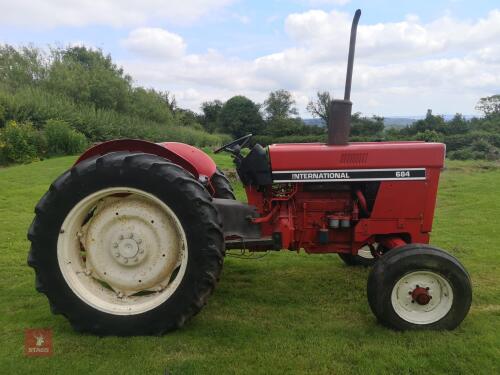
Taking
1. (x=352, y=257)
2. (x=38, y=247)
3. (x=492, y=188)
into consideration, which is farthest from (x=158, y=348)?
(x=492, y=188)

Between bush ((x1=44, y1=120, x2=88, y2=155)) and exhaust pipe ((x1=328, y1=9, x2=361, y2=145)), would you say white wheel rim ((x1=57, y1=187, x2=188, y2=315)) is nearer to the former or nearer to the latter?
exhaust pipe ((x1=328, y1=9, x2=361, y2=145))

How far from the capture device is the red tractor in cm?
284

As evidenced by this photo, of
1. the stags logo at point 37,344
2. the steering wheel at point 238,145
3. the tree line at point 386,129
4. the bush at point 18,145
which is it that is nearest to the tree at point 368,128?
the tree line at point 386,129

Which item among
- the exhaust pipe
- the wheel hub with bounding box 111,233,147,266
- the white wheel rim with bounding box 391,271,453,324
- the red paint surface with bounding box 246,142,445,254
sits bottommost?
the white wheel rim with bounding box 391,271,453,324

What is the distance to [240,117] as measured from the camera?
3016cm

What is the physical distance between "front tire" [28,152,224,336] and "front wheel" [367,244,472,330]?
1.12 m

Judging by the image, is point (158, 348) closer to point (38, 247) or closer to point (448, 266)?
point (38, 247)

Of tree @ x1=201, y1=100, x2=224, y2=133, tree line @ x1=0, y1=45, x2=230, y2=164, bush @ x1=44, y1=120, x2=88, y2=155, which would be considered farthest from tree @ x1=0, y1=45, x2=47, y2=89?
tree @ x1=201, y1=100, x2=224, y2=133

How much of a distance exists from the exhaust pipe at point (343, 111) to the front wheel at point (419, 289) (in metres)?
0.96

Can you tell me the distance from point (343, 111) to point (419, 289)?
1394mm

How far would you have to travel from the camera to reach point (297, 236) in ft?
11.3

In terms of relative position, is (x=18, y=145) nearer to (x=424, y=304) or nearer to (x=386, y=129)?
(x=424, y=304)

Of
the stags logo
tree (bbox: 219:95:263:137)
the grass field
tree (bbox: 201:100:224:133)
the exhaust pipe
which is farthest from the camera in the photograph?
tree (bbox: 201:100:224:133)

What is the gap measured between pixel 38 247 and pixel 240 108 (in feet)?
95.9
